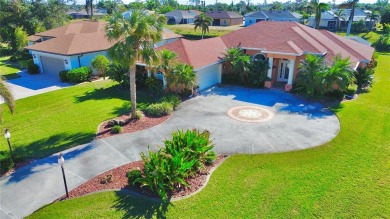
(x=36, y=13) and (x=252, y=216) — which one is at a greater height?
(x=36, y=13)

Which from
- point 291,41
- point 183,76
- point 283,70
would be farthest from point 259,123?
point 291,41

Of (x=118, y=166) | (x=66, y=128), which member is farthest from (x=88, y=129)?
(x=118, y=166)

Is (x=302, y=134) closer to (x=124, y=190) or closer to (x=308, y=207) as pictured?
(x=308, y=207)

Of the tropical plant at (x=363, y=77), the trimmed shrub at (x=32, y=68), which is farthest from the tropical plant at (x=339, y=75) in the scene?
the trimmed shrub at (x=32, y=68)

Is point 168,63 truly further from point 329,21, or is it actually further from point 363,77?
point 329,21

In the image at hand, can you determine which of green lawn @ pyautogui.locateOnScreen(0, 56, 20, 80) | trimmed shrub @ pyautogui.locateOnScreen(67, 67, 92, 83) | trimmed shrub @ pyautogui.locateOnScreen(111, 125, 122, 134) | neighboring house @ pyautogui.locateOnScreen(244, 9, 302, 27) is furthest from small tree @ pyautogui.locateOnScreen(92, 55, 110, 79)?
neighboring house @ pyautogui.locateOnScreen(244, 9, 302, 27)

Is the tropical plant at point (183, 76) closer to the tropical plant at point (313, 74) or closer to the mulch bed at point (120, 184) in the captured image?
the tropical plant at point (313, 74)
